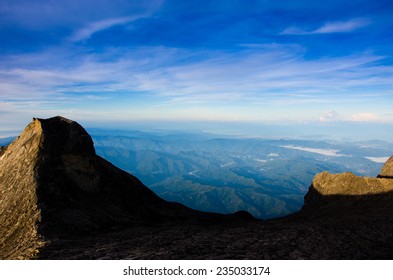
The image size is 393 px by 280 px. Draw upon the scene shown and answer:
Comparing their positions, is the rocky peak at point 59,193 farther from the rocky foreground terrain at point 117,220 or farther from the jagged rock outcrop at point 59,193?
the rocky foreground terrain at point 117,220

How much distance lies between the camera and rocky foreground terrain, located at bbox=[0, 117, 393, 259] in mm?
22531

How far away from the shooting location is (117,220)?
132 feet

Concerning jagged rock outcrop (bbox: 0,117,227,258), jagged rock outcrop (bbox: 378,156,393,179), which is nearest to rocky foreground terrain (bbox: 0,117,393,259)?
jagged rock outcrop (bbox: 0,117,227,258)

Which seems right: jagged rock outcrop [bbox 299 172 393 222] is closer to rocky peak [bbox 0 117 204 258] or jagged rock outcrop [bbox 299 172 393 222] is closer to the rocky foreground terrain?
the rocky foreground terrain

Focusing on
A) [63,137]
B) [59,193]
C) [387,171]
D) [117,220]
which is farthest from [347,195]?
[63,137]

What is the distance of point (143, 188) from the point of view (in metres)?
64.4

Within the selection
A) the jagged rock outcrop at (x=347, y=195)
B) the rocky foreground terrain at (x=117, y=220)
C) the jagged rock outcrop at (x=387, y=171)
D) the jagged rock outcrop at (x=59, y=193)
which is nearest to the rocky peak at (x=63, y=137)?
the jagged rock outcrop at (x=59, y=193)

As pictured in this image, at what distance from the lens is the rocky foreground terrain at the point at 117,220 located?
22.5 meters

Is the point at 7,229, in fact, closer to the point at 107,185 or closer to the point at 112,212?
the point at 112,212

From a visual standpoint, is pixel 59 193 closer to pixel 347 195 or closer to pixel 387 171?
pixel 347 195

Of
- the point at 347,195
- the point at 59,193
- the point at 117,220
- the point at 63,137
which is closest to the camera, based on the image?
the point at 59,193

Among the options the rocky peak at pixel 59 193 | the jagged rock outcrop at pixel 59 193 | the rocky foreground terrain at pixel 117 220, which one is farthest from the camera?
the rocky peak at pixel 59 193

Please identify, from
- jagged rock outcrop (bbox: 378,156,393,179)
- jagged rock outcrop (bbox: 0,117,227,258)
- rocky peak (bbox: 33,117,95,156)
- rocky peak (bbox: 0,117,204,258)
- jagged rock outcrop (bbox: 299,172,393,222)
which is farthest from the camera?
jagged rock outcrop (bbox: 378,156,393,179)
